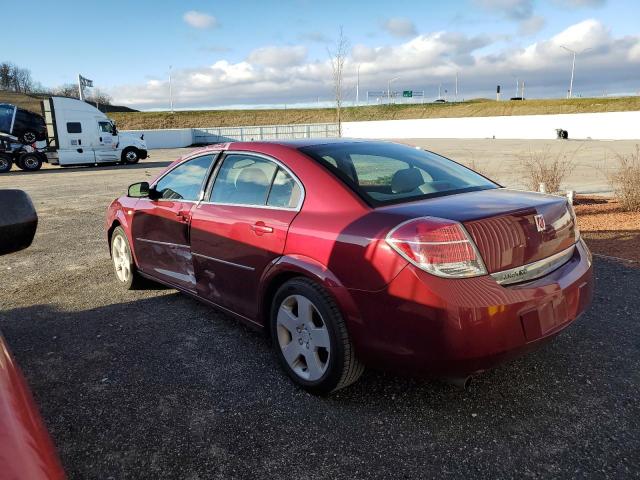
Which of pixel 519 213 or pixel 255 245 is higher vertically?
pixel 519 213

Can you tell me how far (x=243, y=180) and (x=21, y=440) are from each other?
2.66m

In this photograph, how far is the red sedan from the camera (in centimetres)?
235

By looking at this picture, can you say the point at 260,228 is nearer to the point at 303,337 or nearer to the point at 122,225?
the point at 303,337

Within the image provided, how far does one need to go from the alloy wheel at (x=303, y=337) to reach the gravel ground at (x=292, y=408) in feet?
0.59

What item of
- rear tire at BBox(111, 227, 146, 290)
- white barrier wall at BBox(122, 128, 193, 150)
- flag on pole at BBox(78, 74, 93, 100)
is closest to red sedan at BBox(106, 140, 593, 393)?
rear tire at BBox(111, 227, 146, 290)

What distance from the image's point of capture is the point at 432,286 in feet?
7.56

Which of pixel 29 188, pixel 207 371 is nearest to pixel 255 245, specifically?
pixel 207 371

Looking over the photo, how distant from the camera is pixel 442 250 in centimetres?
233

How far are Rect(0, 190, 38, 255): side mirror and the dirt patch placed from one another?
5.87 metres

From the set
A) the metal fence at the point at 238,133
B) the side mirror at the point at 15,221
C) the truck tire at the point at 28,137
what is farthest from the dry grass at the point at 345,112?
the side mirror at the point at 15,221

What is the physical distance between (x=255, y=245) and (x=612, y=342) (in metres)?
2.66

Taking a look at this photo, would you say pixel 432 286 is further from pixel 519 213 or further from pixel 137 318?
pixel 137 318

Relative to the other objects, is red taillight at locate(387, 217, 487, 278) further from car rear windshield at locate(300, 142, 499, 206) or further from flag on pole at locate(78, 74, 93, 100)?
flag on pole at locate(78, 74, 93, 100)

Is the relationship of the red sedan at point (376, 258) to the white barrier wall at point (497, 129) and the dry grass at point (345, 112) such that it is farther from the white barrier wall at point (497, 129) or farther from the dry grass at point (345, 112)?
the dry grass at point (345, 112)
